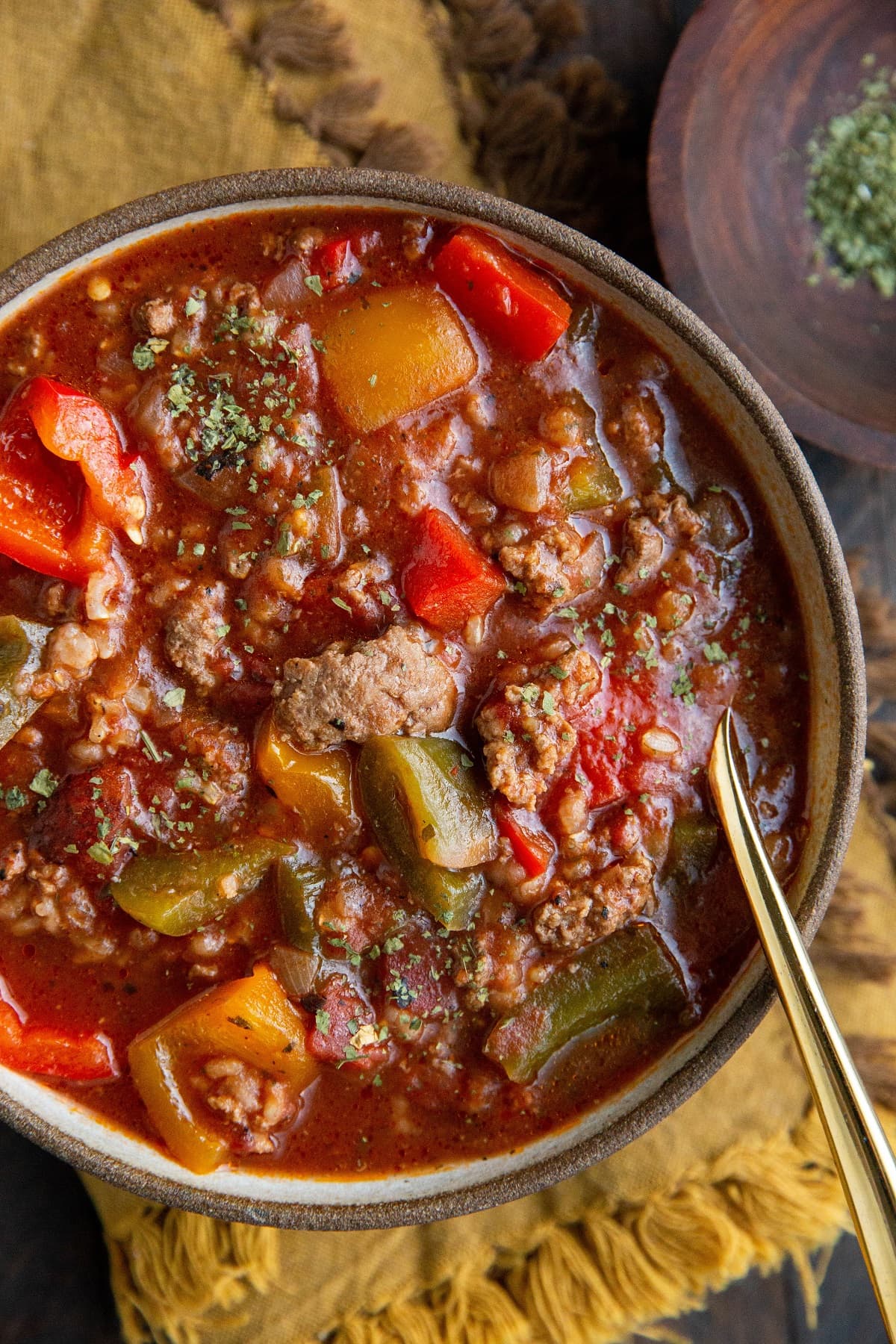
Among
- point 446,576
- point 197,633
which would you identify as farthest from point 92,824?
point 446,576

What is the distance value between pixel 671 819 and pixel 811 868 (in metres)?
0.42

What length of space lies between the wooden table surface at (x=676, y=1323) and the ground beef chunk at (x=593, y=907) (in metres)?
1.79

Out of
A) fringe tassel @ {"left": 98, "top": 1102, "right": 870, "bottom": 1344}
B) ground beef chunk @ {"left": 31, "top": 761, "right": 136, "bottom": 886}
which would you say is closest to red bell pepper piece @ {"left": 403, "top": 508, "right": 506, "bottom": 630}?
ground beef chunk @ {"left": 31, "top": 761, "right": 136, "bottom": 886}

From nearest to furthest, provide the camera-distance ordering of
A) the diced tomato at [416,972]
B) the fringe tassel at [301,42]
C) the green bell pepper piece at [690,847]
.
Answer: the diced tomato at [416,972], the green bell pepper piece at [690,847], the fringe tassel at [301,42]

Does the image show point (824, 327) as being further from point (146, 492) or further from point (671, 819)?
point (146, 492)

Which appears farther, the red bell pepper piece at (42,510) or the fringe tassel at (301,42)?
the fringe tassel at (301,42)

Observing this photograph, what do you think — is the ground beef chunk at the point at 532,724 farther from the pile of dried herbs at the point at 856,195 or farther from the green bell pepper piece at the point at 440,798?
the pile of dried herbs at the point at 856,195

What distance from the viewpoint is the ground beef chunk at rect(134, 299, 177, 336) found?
3.03 meters

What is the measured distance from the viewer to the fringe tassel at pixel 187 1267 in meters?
3.74

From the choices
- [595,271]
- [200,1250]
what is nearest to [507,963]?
[200,1250]

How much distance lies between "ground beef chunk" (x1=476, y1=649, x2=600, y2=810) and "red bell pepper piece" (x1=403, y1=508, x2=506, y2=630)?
244 millimetres

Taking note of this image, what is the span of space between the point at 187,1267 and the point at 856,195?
15.1ft

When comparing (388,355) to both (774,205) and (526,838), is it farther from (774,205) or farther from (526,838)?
(774,205)

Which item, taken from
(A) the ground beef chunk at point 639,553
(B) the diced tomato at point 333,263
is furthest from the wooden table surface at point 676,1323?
(B) the diced tomato at point 333,263
